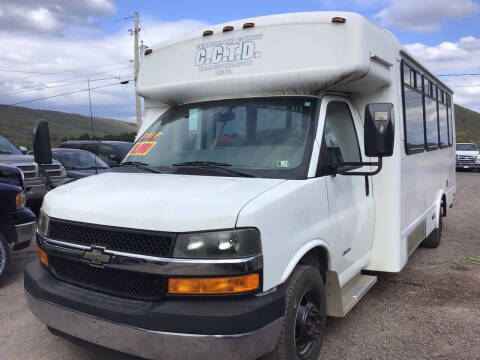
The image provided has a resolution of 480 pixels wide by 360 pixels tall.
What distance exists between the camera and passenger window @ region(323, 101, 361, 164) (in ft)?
12.3

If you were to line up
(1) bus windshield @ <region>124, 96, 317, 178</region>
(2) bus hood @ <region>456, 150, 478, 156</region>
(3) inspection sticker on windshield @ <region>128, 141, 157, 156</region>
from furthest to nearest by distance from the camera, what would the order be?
(2) bus hood @ <region>456, 150, 478, 156</region>
(3) inspection sticker on windshield @ <region>128, 141, 157, 156</region>
(1) bus windshield @ <region>124, 96, 317, 178</region>

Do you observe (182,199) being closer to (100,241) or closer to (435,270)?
(100,241)

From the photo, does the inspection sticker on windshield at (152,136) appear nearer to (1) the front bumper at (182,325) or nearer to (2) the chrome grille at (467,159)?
(1) the front bumper at (182,325)

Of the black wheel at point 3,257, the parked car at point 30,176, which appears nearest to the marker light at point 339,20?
the black wheel at point 3,257

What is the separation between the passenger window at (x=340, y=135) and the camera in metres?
3.74

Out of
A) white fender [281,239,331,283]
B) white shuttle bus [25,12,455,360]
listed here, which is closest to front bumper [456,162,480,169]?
white shuttle bus [25,12,455,360]

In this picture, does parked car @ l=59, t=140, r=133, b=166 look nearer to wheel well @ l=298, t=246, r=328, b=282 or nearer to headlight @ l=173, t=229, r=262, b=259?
wheel well @ l=298, t=246, r=328, b=282

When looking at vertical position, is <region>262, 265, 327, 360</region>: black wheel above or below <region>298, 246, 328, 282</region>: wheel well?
below

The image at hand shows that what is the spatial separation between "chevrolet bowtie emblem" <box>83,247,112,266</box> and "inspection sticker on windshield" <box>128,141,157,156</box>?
1439 mm

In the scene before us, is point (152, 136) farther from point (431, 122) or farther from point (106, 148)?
point (106, 148)

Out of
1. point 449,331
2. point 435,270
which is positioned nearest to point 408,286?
point 435,270

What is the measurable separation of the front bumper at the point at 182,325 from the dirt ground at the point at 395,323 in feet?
0.70

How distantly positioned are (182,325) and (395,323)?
2595mm

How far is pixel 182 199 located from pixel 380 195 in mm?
2436
